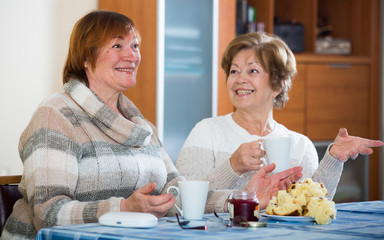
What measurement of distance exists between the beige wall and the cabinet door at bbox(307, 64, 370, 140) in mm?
1902

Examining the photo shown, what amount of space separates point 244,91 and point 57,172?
3.39 ft

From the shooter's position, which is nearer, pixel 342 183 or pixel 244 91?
pixel 244 91

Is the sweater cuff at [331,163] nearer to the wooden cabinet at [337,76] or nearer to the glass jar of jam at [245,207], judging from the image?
the glass jar of jam at [245,207]

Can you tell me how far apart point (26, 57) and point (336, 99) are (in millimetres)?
2387

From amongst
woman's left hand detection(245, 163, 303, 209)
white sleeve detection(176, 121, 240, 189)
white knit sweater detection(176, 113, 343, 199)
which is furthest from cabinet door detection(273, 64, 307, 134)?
woman's left hand detection(245, 163, 303, 209)

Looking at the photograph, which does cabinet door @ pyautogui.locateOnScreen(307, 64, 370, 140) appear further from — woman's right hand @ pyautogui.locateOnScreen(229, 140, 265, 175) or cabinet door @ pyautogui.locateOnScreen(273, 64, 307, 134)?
woman's right hand @ pyautogui.locateOnScreen(229, 140, 265, 175)

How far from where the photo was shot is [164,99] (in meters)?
3.98

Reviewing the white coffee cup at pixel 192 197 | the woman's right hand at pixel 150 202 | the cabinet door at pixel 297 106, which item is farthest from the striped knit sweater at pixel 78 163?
the cabinet door at pixel 297 106

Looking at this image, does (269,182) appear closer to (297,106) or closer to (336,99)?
(297,106)

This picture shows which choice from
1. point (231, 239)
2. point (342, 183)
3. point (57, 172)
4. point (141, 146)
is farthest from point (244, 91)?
point (342, 183)

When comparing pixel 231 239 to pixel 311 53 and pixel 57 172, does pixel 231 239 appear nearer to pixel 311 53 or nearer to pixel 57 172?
pixel 57 172

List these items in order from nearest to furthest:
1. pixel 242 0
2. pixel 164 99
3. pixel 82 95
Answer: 1. pixel 82 95
2. pixel 164 99
3. pixel 242 0

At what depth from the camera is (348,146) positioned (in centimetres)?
215

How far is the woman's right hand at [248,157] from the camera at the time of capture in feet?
6.91
